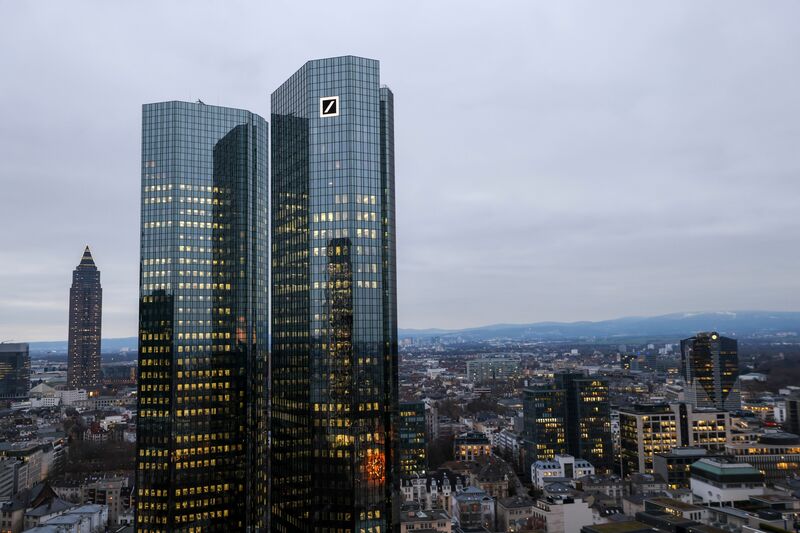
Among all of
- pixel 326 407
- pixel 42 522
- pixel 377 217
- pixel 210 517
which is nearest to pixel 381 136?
pixel 377 217

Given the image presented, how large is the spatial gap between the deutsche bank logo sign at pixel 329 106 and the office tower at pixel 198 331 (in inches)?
2130

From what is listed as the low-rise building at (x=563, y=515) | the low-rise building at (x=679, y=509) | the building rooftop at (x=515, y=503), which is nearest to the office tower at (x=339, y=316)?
the low-rise building at (x=563, y=515)

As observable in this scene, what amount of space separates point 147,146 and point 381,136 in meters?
75.3

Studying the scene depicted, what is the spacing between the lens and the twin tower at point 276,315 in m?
136

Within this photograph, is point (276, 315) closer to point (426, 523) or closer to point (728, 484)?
point (426, 523)

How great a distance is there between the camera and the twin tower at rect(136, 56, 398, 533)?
447ft

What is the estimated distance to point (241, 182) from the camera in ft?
628

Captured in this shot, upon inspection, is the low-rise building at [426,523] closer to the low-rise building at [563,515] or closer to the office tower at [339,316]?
the low-rise building at [563,515]

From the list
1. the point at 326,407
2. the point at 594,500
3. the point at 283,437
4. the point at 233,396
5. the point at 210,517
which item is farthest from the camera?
the point at 594,500

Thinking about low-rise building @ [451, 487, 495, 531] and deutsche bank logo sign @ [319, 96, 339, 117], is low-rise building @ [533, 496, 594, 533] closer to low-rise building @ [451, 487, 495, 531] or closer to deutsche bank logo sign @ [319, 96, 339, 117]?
low-rise building @ [451, 487, 495, 531]

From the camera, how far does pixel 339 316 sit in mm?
139375

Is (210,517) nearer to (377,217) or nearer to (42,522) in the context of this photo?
(42,522)

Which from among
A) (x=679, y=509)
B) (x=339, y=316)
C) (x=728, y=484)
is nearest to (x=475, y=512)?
(x=679, y=509)

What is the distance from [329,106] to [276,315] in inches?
1951
